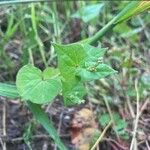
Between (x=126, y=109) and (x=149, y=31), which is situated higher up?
(x=149, y=31)

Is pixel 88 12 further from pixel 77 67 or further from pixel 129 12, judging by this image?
Result: pixel 77 67

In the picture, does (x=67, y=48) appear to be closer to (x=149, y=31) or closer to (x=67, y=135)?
(x=67, y=135)

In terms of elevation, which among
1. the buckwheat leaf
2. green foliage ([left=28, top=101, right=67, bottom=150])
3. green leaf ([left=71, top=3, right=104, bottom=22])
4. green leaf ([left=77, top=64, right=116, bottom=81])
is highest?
green leaf ([left=71, top=3, right=104, bottom=22])

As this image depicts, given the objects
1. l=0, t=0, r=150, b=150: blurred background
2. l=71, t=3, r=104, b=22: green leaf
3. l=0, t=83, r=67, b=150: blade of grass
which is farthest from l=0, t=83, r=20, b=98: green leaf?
l=71, t=3, r=104, b=22: green leaf

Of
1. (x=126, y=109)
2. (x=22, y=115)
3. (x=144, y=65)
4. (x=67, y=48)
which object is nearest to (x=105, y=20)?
(x=144, y=65)

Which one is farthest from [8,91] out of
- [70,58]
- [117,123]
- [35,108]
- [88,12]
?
[88,12]

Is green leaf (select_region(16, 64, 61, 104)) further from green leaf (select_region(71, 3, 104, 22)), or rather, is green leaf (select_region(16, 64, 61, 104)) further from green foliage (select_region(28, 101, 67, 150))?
green leaf (select_region(71, 3, 104, 22))

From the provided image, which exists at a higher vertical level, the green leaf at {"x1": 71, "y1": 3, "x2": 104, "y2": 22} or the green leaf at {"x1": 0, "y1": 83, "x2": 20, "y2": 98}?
the green leaf at {"x1": 71, "y1": 3, "x2": 104, "y2": 22}

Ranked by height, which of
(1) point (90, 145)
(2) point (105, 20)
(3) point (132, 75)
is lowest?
(1) point (90, 145)
